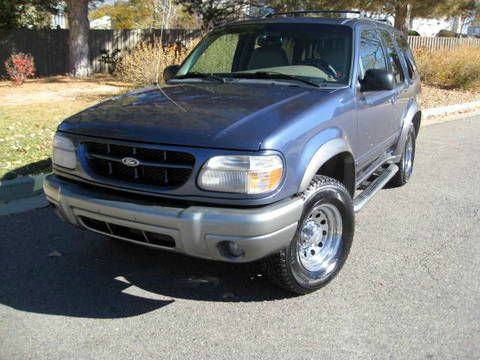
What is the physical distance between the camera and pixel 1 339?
122 inches

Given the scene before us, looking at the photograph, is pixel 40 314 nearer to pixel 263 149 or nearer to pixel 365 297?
pixel 263 149

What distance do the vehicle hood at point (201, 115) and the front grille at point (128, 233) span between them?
0.56m

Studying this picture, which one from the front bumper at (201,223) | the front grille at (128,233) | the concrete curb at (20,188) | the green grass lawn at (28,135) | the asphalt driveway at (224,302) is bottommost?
the asphalt driveway at (224,302)

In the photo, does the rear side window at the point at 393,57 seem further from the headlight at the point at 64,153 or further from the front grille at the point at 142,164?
the headlight at the point at 64,153

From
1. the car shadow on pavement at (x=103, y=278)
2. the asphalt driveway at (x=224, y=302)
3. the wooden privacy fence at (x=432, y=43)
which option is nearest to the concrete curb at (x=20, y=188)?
the asphalt driveway at (x=224, y=302)

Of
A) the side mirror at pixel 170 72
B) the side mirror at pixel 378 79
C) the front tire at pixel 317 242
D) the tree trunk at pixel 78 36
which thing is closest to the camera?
the front tire at pixel 317 242

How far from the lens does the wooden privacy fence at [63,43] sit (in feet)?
62.8

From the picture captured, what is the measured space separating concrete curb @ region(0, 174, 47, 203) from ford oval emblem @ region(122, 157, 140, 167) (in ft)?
8.96

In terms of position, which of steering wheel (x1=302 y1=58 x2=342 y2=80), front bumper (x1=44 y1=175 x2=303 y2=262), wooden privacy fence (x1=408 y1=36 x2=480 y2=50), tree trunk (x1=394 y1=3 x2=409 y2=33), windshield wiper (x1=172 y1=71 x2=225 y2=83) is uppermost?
tree trunk (x1=394 y1=3 x2=409 y2=33)

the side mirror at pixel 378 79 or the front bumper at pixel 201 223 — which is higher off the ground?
the side mirror at pixel 378 79

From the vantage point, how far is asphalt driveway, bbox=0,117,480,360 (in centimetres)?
305

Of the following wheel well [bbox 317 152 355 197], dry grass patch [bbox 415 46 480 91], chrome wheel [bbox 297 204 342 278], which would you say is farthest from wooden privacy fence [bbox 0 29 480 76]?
chrome wheel [bbox 297 204 342 278]

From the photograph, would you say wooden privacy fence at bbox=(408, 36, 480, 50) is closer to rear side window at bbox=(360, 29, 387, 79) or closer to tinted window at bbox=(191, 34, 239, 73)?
rear side window at bbox=(360, 29, 387, 79)

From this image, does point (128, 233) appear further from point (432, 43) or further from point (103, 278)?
point (432, 43)
